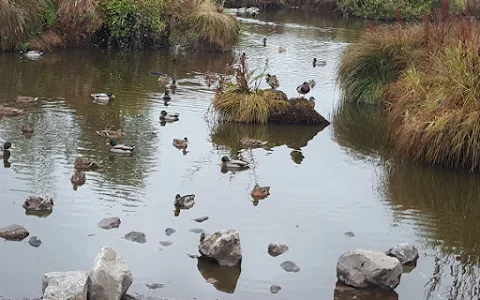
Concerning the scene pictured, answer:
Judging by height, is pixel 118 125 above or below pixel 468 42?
below

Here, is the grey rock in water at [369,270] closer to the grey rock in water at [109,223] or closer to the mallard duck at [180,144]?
the grey rock in water at [109,223]

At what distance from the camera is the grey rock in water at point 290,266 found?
29.8ft

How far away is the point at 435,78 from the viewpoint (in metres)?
14.5

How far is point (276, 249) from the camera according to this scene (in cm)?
955

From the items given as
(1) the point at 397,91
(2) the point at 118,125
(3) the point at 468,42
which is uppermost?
(3) the point at 468,42

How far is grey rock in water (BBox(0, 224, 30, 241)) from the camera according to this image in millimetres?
9516

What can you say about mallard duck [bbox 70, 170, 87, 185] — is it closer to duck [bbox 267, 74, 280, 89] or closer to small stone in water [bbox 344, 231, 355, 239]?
small stone in water [bbox 344, 231, 355, 239]

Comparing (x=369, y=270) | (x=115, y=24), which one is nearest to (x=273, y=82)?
(x=115, y=24)

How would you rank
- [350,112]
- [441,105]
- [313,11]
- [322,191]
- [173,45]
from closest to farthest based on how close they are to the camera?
1. [322,191]
2. [441,105]
3. [350,112]
4. [173,45]
5. [313,11]

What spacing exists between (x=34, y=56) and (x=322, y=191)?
1282cm

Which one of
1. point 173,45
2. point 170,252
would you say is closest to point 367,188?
point 170,252

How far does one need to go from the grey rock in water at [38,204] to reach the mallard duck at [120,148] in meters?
2.88

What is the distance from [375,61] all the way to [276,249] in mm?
9722

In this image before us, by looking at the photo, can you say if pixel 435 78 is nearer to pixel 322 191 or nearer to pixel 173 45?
pixel 322 191
